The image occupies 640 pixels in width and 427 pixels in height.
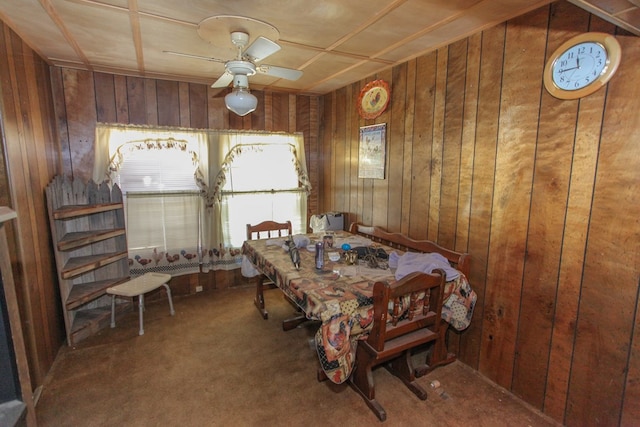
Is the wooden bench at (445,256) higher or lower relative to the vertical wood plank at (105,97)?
lower

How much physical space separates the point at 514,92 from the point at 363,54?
1.16 m

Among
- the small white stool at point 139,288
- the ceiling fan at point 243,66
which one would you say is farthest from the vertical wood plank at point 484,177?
the small white stool at point 139,288

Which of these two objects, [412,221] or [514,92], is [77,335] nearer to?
[412,221]

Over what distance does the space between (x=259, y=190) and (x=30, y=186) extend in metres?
2.04

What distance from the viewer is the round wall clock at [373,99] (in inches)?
113

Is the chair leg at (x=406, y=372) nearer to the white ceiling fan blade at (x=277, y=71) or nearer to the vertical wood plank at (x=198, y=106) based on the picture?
the white ceiling fan blade at (x=277, y=71)

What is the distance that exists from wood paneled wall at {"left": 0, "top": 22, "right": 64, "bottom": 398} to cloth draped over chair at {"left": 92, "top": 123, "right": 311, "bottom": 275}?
43cm

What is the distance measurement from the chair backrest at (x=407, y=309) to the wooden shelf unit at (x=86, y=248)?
2.42 meters

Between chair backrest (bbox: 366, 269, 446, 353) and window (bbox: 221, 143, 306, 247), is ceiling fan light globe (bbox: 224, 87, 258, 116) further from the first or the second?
window (bbox: 221, 143, 306, 247)

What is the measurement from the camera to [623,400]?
5.04 feet

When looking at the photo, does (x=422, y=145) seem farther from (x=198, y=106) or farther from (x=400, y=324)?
(x=198, y=106)

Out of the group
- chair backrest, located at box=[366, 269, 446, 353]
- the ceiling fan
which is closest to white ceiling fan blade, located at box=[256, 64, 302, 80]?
the ceiling fan

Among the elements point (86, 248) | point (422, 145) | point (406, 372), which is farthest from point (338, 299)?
point (86, 248)

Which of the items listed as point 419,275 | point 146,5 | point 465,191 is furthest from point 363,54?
point 419,275
